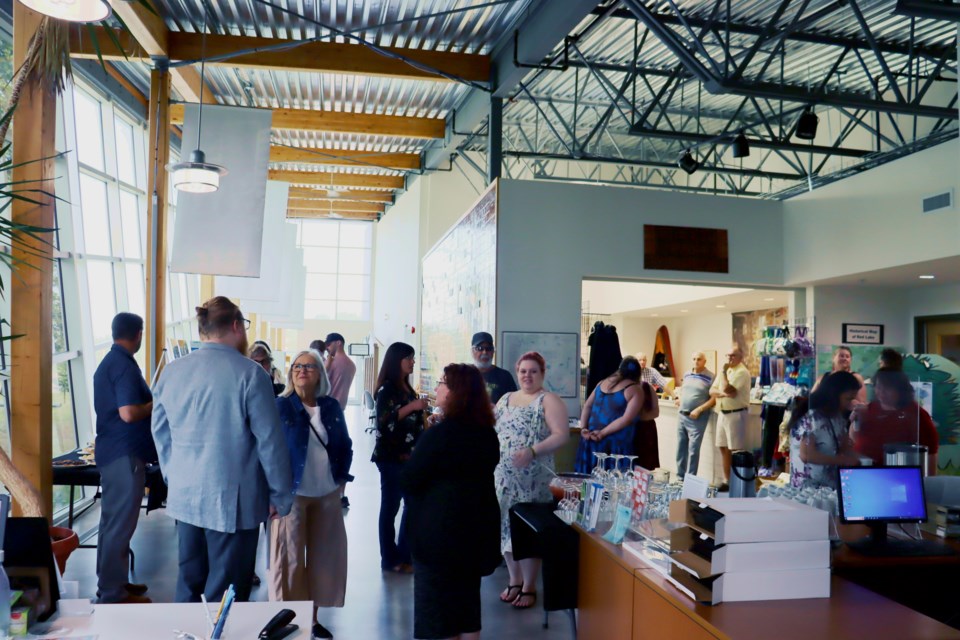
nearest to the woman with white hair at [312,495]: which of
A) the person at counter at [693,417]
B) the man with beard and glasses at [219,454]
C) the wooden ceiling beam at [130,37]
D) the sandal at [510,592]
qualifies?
the man with beard and glasses at [219,454]

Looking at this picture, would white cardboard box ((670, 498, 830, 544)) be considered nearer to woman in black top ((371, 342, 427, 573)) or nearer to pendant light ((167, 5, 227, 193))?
woman in black top ((371, 342, 427, 573))

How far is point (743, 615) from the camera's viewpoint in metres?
2.38

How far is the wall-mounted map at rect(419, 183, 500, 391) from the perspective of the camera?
26.1 feet

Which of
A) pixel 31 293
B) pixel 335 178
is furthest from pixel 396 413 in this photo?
pixel 335 178

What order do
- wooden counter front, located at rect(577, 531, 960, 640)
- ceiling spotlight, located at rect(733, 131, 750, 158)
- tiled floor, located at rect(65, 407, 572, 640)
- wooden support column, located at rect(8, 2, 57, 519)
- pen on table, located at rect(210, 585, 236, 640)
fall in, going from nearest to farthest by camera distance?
pen on table, located at rect(210, 585, 236, 640)
wooden counter front, located at rect(577, 531, 960, 640)
wooden support column, located at rect(8, 2, 57, 519)
tiled floor, located at rect(65, 407, 572, 640)
ceiling spotlight, located at rect(733, 131, 750, 158)

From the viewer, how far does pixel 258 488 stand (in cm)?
326

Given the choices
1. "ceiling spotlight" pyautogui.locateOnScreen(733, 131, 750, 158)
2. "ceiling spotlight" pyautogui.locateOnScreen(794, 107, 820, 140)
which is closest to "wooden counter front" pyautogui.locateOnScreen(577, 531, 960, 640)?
"ceiling spotlight" pyautogui.locateOnScreen(794, 107, 820, 140)

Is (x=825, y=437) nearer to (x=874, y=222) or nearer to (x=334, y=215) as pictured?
(x=874, y=222)

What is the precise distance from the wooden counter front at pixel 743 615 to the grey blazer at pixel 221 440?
1.52 metres

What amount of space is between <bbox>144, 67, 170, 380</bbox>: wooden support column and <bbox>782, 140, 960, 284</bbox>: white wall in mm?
6908

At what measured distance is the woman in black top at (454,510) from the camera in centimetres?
308

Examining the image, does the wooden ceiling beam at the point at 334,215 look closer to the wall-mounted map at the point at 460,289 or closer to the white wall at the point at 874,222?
the wall-mounted map at the point at 460,289

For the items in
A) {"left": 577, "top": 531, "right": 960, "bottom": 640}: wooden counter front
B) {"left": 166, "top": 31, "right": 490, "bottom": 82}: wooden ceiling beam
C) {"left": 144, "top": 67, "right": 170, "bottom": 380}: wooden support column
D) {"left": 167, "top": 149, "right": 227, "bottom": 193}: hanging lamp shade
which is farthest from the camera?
{"left": 166, "top": 31, "right": 490, "bottom": 82}: wooden ceiling beam

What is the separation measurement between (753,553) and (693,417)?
21.1 ft
